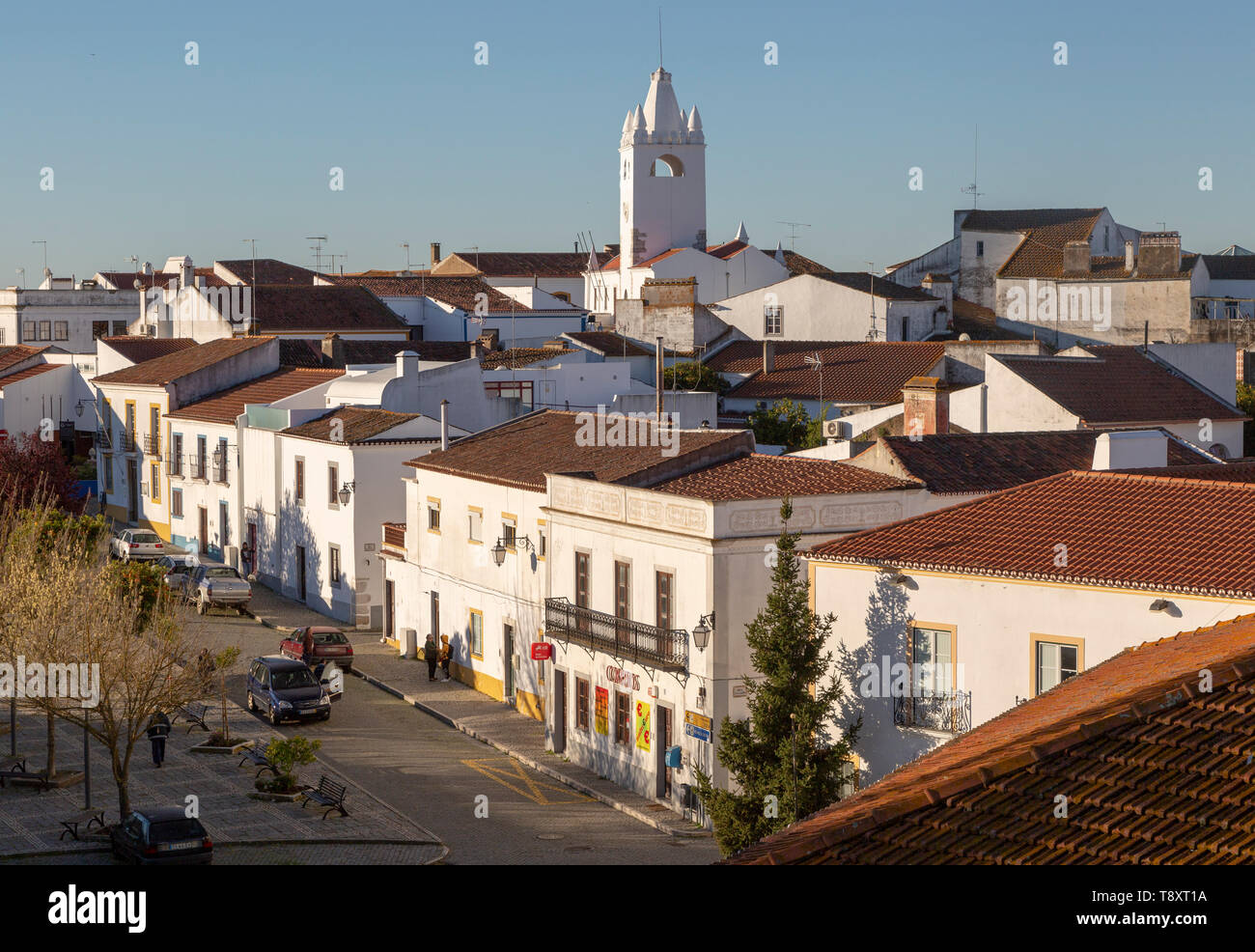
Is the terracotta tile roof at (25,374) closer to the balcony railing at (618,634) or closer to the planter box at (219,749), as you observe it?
the planter box at (219,749)

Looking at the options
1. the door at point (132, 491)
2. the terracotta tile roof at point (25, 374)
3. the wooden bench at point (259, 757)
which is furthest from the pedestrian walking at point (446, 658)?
the terracotta tile roof at point (25, 374)

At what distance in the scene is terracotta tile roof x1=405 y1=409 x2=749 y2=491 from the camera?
32031 millimetres

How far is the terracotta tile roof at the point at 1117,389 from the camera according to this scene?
44.3 metres

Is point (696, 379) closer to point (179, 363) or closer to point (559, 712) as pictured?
point (179, 363)

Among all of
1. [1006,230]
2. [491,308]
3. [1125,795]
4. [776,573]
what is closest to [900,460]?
[776,573]

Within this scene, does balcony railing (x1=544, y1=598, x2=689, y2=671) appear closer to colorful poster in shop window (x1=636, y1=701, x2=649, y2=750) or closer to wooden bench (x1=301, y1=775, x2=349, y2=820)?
colorful poster in shop window (x1=636, y1=701, x2=649, y2=750)

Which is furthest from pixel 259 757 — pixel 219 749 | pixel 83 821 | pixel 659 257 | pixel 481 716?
pixel 659 257

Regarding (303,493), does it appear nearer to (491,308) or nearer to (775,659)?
(775,659)

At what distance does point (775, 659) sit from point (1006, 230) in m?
70.6

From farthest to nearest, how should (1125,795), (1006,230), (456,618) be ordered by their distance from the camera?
(1006,230) → (456,618) → (1125,795)

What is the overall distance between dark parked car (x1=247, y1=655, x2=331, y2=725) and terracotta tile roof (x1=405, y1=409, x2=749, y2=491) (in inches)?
241

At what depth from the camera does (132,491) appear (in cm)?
6291

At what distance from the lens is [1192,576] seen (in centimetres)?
2109

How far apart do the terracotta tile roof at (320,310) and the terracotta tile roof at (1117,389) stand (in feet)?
123
